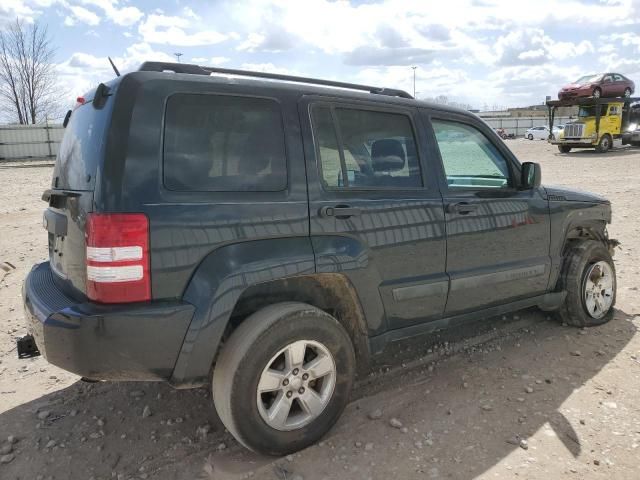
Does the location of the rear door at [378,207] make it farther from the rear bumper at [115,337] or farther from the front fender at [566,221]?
the front fender at [566,221]

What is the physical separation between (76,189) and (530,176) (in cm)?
297

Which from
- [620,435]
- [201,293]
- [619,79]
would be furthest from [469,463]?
[619,79]

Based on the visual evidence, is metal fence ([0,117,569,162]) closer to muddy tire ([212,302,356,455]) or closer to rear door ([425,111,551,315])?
rear door ([425,111,551,315])

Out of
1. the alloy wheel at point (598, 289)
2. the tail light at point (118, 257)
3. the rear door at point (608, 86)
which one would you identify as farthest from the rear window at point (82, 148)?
the rear door at point (608, 86)

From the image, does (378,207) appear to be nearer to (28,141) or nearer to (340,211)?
(340,211)

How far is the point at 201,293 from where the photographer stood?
2395mm

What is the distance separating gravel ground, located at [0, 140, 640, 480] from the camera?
2.68 meters

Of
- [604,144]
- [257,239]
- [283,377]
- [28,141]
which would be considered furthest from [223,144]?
[28,141]

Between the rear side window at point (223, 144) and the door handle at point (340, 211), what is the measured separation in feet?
0.85

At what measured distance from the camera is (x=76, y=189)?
99.2 inches

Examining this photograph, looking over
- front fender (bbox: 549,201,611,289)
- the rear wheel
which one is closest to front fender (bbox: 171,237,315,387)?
front fender (bbox: 549,201,611,289)

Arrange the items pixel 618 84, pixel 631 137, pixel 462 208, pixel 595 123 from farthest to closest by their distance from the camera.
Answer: pixel 631 137, pixel 618 84, pixel 595 123, pixel 462 208

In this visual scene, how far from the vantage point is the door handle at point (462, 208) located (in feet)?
11.0

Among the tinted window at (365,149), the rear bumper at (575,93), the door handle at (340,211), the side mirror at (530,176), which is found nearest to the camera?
the door handle at (340,211)
